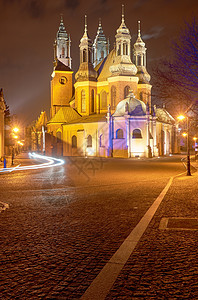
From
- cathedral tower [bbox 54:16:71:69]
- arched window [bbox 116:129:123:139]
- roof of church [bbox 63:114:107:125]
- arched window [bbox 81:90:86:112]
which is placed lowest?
arched window [bbox 116:129:123:139]

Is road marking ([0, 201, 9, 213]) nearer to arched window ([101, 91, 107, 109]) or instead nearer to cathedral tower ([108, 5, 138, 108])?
cathedral tower ([108, 5, 138, 108])

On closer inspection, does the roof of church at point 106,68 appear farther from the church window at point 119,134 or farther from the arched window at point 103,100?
the church window at point 119,134

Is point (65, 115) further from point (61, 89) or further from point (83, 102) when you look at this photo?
point (61, 89)

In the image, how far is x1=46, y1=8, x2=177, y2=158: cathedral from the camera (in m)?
50.0

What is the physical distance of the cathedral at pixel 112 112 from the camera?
164 feet

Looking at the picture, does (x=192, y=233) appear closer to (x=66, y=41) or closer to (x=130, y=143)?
(x=130, y=143)

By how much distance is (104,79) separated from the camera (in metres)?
59.6

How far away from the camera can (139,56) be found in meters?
62.1

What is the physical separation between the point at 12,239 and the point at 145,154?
44471 millimetres

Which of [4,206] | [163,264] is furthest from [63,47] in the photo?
[163,264]

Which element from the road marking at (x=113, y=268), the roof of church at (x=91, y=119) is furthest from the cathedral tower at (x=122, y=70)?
the road marking at (x=113, y=268)

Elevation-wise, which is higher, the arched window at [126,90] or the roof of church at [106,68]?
the roof of church at [106,68]

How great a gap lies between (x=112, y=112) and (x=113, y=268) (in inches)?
2062

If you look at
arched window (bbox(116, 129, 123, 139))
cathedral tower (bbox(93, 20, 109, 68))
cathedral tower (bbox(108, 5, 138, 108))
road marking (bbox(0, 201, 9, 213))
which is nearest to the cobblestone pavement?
road marking (bbox(0, 201, 9, 213))
